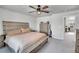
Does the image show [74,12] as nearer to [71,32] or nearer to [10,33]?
[71,32]

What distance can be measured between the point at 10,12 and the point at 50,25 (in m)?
2.88

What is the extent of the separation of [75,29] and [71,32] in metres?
0.10

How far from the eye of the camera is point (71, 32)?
1.26 meters

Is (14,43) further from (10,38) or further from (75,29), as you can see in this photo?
(75,29)

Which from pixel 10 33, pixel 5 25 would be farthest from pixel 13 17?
pixel 10 33

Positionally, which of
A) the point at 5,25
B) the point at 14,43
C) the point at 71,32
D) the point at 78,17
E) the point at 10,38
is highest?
the point at 78,17

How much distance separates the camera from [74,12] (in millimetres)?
1233

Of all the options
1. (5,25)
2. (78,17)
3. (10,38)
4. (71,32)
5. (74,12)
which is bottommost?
(10,38)
